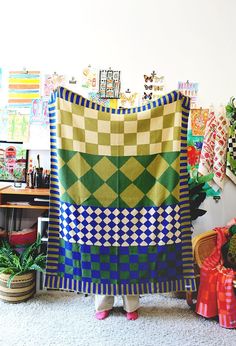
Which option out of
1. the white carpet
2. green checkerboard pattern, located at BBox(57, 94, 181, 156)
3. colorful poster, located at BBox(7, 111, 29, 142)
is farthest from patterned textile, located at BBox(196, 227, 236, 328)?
colorful poster, located at BBox(7, 111, 29, 142)

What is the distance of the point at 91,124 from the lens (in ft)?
4.99

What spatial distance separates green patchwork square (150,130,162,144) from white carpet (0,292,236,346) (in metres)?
1.25

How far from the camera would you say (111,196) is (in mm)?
1557

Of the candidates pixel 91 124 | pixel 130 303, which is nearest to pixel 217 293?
pixel 130 303

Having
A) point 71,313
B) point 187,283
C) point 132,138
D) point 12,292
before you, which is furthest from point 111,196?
point 12,292

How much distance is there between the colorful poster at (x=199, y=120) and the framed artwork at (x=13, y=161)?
1613mm

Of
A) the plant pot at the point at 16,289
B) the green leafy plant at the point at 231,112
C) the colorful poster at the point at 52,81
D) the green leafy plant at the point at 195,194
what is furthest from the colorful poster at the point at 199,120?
the plant pot at the point at 16,289

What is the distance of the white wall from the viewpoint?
276cm

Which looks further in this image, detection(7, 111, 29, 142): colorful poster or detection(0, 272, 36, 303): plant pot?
detection(7, 111, 29, 142): colorful poster

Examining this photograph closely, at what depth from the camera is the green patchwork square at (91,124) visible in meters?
1.52

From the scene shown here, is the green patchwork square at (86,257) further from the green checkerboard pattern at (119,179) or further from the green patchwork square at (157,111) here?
the green patchwork square at (157,111)

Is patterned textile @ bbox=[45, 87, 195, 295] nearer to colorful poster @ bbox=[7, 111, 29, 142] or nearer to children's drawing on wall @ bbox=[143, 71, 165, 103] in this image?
children's drawing on wall @ bbox=[143, 71, 165, 103]

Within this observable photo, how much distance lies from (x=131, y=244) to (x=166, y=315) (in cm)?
94

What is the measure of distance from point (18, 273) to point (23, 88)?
5.50 ft
